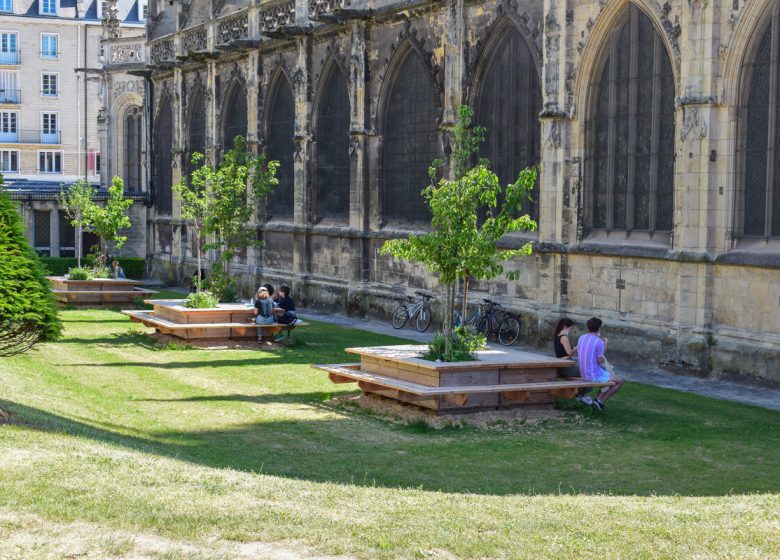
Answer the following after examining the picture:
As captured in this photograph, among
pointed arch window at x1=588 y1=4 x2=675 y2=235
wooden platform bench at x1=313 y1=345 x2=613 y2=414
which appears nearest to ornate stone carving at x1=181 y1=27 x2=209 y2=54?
pointed arch window at x1=588 y1=4 x2=675 y2=235

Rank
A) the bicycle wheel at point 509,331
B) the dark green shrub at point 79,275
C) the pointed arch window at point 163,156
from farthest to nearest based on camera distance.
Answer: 1. the pointed arch window at point 163,156
2. the dark green shrub at point 79,275
3. the bicycle wheel at point 509,331

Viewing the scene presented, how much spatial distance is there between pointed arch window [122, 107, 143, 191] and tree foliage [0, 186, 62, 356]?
4176 cm

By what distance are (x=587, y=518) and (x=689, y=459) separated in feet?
15.9

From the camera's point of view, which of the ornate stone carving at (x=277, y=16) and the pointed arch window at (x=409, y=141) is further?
the ornate stone carving at (x=277, y=16)

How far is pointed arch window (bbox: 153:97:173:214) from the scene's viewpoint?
4872 cm

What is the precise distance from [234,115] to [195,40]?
4146 mm

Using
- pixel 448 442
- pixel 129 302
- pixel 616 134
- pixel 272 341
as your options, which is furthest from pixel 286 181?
pixel 448 442

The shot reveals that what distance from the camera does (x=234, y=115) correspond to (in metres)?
42.4

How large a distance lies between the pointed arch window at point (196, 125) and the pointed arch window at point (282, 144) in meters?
6.12

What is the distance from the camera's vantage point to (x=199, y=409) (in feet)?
55.9

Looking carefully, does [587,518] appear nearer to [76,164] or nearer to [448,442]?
[448,442]

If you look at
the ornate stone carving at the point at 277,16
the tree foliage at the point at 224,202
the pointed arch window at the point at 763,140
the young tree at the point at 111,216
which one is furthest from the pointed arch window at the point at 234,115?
the pointed arch window at the point at 763,140

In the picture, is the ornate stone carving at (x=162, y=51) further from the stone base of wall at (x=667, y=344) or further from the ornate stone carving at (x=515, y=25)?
the ornate stone carving at (x=515, y=25)

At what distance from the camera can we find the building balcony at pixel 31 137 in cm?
7844
